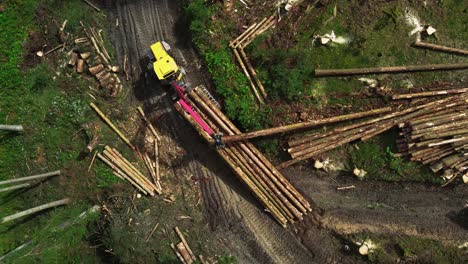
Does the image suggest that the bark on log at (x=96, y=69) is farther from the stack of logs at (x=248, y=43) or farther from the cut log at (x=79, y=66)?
the stack of logs at (x=248, y=43)

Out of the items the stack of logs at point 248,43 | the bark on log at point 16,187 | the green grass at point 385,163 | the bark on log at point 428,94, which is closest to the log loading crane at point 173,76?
the stack of logs at point 248,43

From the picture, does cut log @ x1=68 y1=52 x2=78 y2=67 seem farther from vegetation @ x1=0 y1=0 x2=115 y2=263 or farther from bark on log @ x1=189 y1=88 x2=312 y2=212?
bark on log @ x1=189 y1=88 x2=312 y2=212

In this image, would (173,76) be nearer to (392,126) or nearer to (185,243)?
(185,243)

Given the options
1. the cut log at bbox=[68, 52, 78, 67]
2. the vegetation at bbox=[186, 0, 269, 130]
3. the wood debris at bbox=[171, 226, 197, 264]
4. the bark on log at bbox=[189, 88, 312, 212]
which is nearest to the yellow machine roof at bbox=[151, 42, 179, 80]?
the bark on log at bbox=[189, 88, 312, 212]

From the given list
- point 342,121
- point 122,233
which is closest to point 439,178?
point 342,121

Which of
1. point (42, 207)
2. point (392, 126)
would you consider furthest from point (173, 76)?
point (392, 126)
